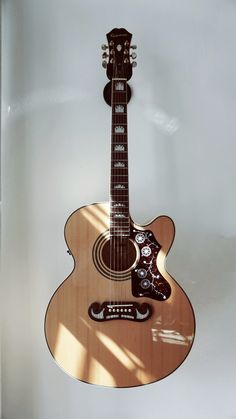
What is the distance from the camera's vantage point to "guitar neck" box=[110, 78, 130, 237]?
1.26 m

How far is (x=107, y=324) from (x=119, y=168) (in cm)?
48

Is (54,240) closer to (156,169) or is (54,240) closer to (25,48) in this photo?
(156,169)

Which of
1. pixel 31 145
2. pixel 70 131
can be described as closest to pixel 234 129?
pixel 70 131

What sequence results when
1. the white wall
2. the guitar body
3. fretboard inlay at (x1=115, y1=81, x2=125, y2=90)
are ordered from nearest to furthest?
1. the guitar body
2. fretboard inlay at (x1=115, y1=81, x2=125, y2=90)
3. the white wall

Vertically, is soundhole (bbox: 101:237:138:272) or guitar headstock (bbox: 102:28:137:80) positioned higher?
guitar headstock (bbox: 102:28:137:80)

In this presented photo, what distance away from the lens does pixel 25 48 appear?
1540 mm

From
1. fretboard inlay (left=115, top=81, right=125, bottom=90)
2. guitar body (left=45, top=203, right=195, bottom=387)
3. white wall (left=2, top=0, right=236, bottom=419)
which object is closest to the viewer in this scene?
guitar body (left=45, top=203, right=195, bottom=387)

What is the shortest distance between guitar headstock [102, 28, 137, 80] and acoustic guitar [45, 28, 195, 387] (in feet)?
1.16

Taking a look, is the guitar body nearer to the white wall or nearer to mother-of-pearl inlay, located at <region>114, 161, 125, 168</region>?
mother-of-pearl inlay, located at <region>114, 161, 125, 168</region>

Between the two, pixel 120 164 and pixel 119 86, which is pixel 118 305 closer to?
pixel 120 164

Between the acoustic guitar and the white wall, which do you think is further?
the white wall

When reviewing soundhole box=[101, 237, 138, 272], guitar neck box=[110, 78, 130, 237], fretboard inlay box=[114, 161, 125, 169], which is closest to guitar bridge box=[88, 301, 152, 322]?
soundhole box=[101, 237, 138, 272]

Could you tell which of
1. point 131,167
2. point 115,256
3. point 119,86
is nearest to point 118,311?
point 115,256

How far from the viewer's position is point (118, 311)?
4.03 ft
